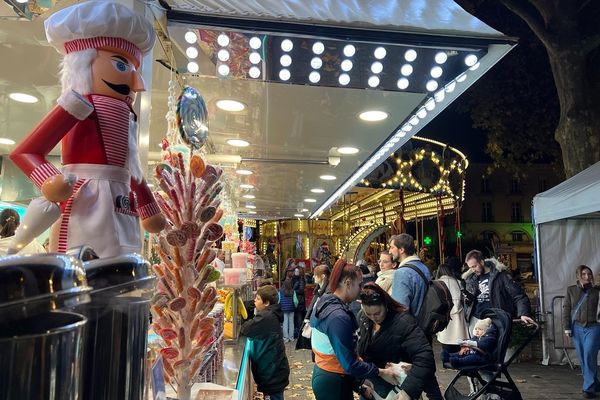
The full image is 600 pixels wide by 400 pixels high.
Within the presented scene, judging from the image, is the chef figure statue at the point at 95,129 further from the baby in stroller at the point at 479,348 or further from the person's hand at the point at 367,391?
the baby in stroller at the point at 479,348

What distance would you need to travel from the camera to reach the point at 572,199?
7562 mm

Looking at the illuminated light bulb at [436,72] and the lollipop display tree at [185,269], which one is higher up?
the illuminated light bulb at [436,72]

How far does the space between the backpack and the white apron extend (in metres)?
3.96

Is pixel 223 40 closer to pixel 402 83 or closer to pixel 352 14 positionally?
pixel 352 14

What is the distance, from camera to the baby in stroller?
16.9 feet

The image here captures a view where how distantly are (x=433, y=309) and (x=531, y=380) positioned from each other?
171 inches

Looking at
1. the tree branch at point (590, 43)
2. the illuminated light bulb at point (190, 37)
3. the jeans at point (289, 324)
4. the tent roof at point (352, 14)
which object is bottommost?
the jeans at point (289, 324)

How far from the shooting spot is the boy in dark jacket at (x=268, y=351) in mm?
4891

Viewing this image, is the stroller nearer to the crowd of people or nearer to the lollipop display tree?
the crowd of people

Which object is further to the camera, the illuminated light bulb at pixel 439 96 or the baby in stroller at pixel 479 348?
the baby in stroller at pixel 479 348

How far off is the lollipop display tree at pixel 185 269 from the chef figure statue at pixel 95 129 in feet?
1.24

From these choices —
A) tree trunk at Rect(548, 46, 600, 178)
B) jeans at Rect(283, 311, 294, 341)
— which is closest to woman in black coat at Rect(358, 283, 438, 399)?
tree trunk at Rect(548, 46, 600, 178)

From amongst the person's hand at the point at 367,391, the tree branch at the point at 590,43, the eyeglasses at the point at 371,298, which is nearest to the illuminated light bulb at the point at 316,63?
the eyeglasses at the point at 371,298

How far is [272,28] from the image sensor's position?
8.85 feet
